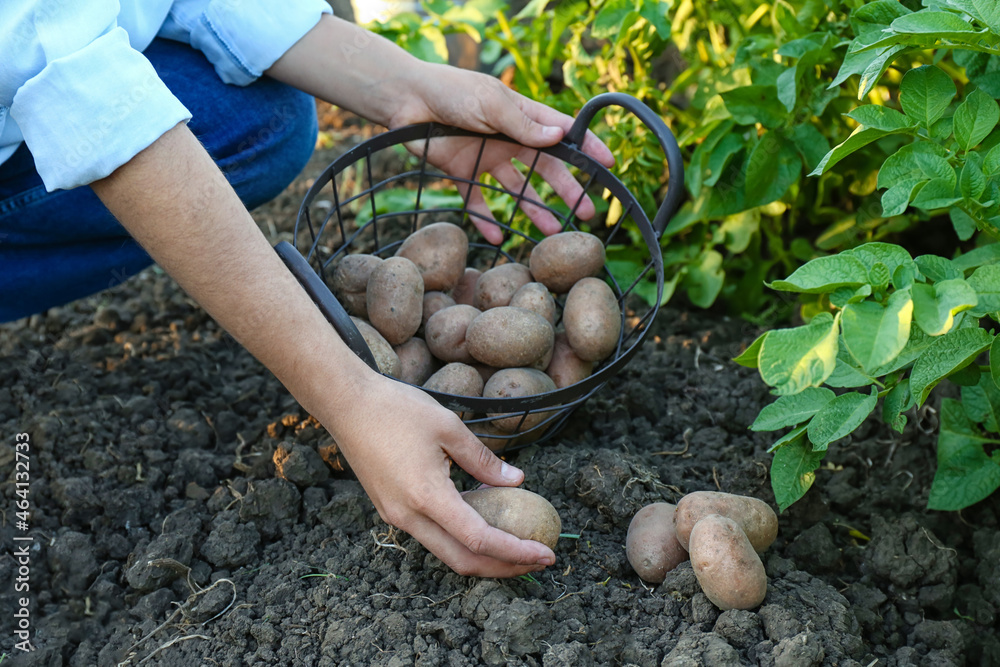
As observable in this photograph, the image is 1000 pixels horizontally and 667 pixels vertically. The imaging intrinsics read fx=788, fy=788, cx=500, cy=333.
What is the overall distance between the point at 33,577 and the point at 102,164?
2.56 ft

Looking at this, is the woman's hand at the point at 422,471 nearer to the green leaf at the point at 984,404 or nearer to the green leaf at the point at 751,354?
the green leaf at the point at 751,354


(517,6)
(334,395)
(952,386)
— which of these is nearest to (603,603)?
(334,395)

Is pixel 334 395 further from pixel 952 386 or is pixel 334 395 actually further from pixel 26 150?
pixel 952 386

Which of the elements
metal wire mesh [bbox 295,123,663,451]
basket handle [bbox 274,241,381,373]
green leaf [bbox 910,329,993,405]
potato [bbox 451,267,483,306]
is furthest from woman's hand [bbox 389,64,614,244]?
green leaf [bbox 910,329,993,405]

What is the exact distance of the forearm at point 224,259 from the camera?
1.08 metres

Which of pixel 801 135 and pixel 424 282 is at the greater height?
pixel 801 135

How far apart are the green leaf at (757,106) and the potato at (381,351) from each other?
36.5 inches

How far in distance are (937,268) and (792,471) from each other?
1.21 ft

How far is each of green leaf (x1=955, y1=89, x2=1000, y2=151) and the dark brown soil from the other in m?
0.64

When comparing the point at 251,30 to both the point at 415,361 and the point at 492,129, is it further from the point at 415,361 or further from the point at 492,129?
the point at 415,361

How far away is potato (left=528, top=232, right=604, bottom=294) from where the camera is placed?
5.32 ft

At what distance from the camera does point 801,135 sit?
1.73 m

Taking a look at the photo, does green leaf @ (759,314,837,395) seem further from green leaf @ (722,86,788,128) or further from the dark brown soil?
green leaf @ (722,86,788,128)

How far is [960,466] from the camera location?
137 cm
